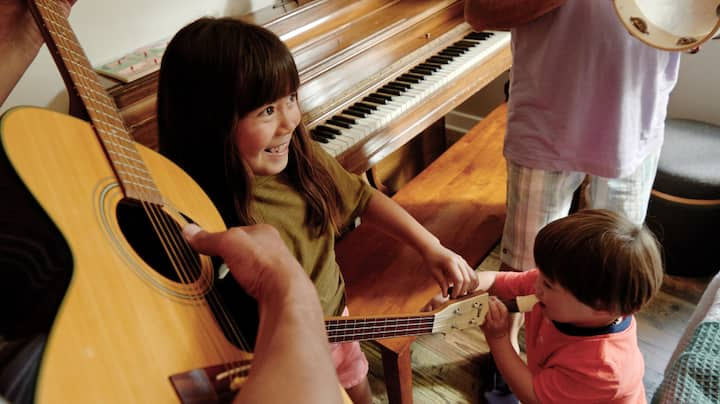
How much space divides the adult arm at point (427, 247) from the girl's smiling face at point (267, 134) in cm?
32

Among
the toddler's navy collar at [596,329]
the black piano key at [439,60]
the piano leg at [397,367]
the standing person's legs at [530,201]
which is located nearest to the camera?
the toddler's navy collar at [596,329]

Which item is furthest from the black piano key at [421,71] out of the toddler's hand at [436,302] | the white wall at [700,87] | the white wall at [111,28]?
the white wall at [700,87]

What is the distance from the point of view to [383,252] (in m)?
1.56

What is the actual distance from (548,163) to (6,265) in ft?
4.20

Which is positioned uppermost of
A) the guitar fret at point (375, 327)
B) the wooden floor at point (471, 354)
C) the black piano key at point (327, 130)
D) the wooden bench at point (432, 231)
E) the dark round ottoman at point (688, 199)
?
the black piano key at point (327, 130)

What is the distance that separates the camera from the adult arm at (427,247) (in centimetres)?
124

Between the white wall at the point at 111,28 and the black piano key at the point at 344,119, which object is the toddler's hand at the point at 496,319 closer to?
the black piano key at the point at 344,119

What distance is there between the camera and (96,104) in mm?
793

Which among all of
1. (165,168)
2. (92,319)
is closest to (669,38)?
(165,168)

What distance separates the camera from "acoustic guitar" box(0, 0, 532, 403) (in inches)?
19.5

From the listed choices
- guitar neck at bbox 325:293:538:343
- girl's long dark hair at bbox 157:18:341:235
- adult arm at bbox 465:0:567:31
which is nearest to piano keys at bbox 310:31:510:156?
adult arm at bbox 465:0:567:31

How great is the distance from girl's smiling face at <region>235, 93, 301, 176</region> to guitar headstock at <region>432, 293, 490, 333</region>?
46cm

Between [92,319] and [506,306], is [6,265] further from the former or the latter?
[506,306]

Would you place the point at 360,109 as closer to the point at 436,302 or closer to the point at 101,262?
the point at 436,302
